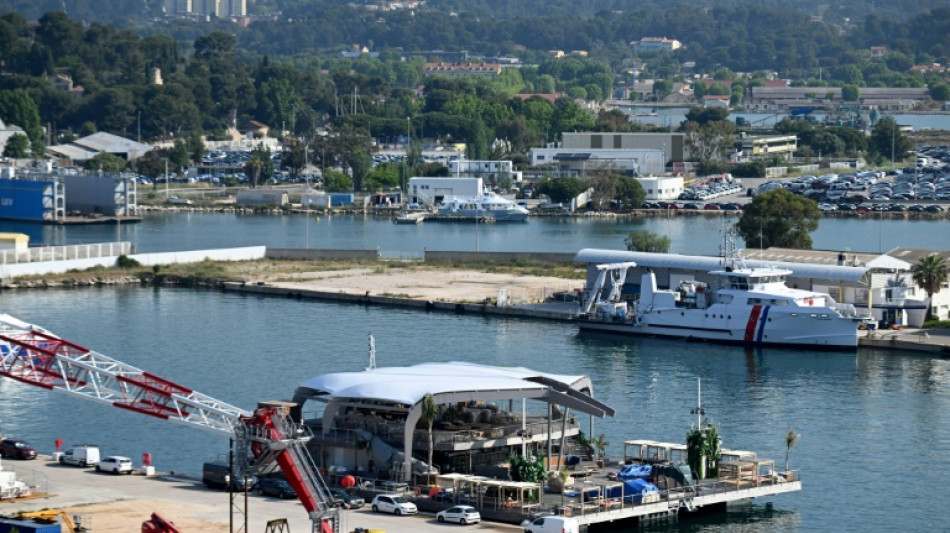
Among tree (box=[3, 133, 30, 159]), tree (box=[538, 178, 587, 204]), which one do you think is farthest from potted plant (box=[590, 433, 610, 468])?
tree (box=[3, 133, 30, 159])

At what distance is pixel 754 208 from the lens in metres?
53.3

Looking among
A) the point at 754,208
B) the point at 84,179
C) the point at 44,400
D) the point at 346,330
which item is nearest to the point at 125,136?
the point at 84,179

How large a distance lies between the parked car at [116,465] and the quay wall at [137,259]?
25.1 m

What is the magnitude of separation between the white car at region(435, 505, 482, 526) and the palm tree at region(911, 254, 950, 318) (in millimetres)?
21857

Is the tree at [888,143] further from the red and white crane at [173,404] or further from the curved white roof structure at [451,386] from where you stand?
the red and white crane at [173,404]

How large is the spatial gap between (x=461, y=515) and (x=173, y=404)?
154 inches

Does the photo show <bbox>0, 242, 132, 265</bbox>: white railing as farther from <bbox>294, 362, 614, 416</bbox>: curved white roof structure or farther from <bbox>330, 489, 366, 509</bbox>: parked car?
<bbox>330, 489, 366, 509</bbox>: parked car

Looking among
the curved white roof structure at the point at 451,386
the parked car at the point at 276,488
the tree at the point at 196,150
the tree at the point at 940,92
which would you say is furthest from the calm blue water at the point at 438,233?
the tree at the point at 940,92

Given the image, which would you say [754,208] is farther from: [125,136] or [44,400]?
[125,136]

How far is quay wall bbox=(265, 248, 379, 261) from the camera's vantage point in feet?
185

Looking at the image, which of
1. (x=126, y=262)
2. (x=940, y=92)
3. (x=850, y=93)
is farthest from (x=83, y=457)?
(x=940, y=92)

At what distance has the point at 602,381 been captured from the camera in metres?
35.5

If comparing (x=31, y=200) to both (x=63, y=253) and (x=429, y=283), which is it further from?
(x=429, y=283)

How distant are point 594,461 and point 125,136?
274ft
